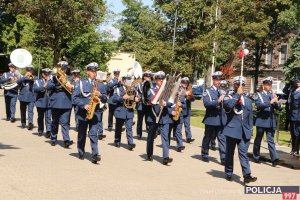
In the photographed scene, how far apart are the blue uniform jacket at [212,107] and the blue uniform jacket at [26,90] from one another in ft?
21.4

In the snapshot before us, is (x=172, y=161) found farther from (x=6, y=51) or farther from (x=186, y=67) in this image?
(x=6, y=51)

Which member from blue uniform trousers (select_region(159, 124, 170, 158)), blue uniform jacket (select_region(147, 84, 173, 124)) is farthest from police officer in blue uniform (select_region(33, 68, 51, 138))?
blue uniform trousers (select_region(159, 124, 170, 158))

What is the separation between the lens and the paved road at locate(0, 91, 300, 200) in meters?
8.21

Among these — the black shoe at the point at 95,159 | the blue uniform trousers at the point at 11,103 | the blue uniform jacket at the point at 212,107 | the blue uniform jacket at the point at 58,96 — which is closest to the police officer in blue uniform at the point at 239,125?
the blue uniform jacket at the point at 212,107

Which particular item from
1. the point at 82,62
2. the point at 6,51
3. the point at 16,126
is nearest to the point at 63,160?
the point at 16,126

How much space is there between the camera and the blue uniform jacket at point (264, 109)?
11.7 m

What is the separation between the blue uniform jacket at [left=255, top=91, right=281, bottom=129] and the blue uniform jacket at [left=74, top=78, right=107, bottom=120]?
11.2ft

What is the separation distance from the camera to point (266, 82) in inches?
453

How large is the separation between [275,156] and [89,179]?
15.3ft

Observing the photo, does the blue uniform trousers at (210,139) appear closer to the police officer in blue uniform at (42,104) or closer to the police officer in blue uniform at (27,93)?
the police officer in blue uniform at (42,104)

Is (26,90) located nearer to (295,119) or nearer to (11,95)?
(11,95)

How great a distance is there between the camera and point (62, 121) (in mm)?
12516

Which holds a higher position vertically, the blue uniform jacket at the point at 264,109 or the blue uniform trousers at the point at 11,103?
the blue uniform jacket at the point at 264,109

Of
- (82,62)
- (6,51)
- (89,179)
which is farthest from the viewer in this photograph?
(6,51)
